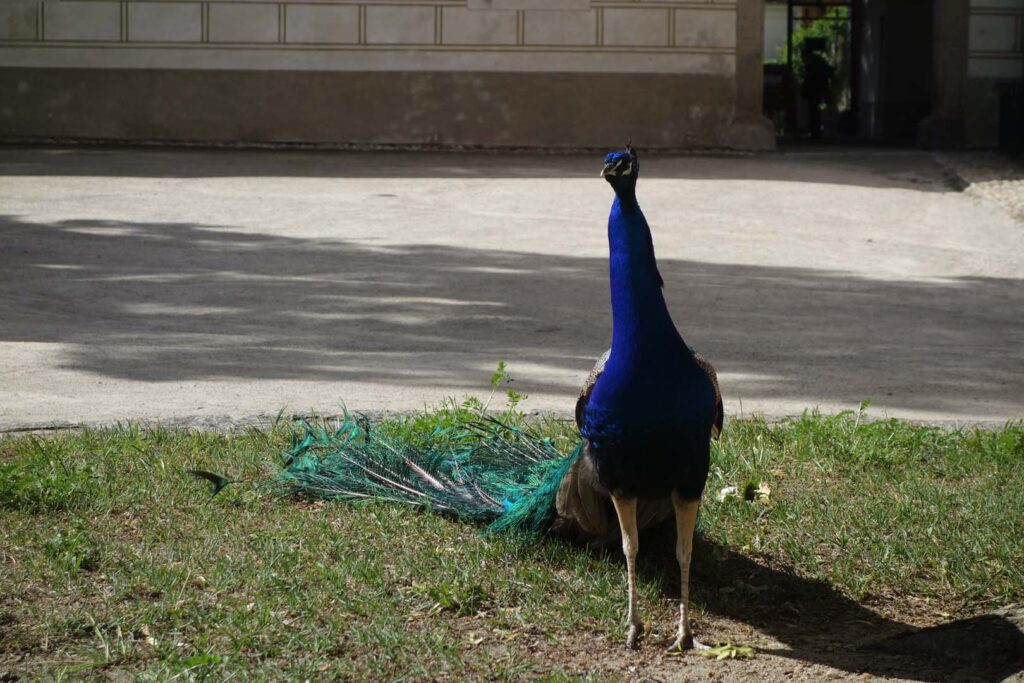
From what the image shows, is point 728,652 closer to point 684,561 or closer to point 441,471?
point 684,561

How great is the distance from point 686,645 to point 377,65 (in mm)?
17489

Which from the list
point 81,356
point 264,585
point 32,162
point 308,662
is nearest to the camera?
point 308,662

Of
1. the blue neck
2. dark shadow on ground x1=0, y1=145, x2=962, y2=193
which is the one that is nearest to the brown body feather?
the blue neck

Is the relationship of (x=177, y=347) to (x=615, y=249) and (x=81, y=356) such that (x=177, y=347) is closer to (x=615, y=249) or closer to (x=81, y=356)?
(x=81, y=356)

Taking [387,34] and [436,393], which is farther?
[387,34]

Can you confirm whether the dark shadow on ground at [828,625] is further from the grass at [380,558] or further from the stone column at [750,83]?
the stone column at [750,83]

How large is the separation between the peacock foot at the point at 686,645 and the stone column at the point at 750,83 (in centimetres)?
1743

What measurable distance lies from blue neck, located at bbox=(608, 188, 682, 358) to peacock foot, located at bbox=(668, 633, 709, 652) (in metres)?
0.94

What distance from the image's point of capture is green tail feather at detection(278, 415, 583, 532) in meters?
4.95

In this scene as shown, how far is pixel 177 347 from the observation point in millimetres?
8117

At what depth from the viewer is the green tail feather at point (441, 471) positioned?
4.95 meters

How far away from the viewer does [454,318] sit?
29.8 feet

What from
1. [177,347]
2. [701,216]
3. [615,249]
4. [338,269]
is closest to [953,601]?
[615,249]

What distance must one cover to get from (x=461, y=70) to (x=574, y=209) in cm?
704
